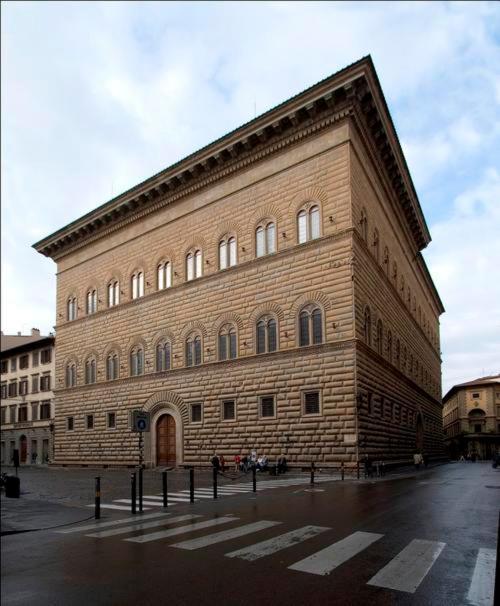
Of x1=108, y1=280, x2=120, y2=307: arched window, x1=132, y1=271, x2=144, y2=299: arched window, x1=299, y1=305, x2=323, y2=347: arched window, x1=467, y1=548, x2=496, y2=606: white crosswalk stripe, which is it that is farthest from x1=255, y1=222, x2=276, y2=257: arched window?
x1=467, y1=548, x2=496, y2=606: white crosswalk stripe

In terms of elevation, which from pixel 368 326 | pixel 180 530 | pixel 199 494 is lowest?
pixel 199 494

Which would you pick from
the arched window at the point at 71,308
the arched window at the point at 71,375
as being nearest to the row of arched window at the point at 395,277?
the arched window at the point at 71,308

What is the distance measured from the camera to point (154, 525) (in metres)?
11.4

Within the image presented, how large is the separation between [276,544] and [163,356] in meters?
27.9

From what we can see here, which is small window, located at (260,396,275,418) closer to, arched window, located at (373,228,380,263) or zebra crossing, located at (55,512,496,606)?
arched window, located at (373,228,380,263)

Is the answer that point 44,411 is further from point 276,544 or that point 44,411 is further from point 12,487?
point 276,544

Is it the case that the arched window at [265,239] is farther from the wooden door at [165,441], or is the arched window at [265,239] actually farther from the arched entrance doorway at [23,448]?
the arched entrance doorway at [23,448]

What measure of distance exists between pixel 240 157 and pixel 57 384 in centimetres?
2347

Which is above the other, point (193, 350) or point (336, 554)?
point (193, 350)

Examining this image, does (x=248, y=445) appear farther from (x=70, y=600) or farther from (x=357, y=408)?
(x=70, y=600)

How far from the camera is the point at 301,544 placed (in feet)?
29.2

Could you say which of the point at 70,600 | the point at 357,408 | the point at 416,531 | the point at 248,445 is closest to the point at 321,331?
the point at 357,408

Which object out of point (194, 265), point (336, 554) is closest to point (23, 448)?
point (194, 265)

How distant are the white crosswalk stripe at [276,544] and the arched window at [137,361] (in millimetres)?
28357
